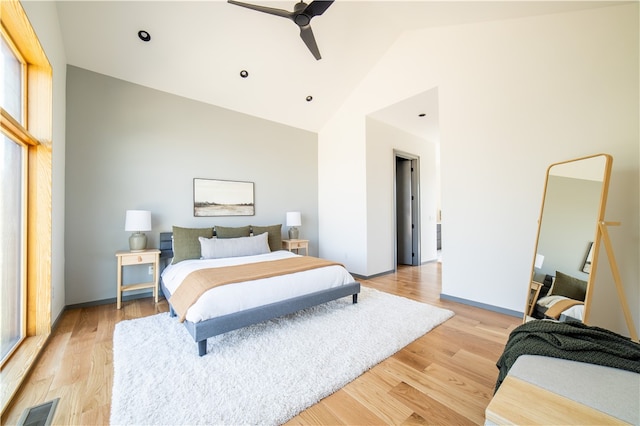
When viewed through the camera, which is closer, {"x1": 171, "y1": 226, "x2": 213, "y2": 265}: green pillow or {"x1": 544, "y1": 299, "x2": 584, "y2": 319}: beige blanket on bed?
{"x1": 544, "y1": 299, "x2": 584, "y2": 319}: beige blanket on bed

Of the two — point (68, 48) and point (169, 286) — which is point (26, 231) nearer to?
point (169, 286)

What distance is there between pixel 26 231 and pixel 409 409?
341 centimetres

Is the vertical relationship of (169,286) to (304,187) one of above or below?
below

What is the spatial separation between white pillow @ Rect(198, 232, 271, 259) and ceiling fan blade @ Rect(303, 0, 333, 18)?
2848 millimetres

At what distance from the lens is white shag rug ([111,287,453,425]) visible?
1493 millimetres

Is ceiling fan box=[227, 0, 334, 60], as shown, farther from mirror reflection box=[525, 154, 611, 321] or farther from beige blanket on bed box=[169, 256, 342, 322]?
mirror reflection box=[525, 154, 611, 321]

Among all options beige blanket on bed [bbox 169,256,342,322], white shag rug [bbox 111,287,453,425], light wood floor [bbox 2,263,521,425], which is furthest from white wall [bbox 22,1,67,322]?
beige blanket on bed [bbox 169,256,342,322]

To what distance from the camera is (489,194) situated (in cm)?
305

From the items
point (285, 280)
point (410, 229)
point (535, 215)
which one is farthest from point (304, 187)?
point (535, 215)

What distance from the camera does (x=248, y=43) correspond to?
11.0 ft

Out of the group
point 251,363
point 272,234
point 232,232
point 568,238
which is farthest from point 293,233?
point 568,238

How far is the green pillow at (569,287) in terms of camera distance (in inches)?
81.2

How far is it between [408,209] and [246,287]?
4349 mm

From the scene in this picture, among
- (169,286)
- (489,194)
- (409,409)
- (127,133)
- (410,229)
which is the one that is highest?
(127,133)
